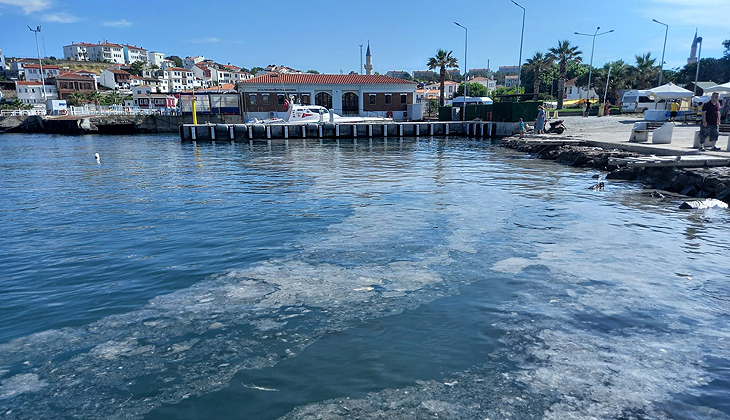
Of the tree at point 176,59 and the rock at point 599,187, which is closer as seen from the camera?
the rock at point 599,187

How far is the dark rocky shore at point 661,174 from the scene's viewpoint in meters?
12.1

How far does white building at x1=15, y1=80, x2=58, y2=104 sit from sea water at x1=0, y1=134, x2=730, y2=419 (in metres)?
98.5

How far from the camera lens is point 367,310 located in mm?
5660

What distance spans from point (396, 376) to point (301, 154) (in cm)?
2344

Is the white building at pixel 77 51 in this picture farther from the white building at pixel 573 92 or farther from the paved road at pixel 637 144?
the paved road at pixel 637 144

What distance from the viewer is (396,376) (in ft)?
14.1

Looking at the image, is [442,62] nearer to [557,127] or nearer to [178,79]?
[557,127]

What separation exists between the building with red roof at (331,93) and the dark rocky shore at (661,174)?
110 feet

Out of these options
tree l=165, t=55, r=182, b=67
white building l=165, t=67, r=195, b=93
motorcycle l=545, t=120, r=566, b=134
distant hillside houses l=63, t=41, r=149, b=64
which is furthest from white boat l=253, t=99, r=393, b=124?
tree l=165, t=55, r=182, b=67

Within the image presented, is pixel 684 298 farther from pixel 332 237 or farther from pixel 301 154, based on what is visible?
pixel 301 154

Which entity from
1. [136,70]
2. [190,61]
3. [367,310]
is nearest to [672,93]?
[367,310]

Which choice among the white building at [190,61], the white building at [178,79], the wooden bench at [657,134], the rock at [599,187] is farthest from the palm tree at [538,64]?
the white building at [190,61]

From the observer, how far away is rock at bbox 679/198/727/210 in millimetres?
10942

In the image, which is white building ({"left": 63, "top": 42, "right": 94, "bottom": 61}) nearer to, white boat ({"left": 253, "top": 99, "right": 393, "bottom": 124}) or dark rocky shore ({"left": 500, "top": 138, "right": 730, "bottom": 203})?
white boat ({"left": 253, "top": 99, "right": 393, "bottom": 124})
